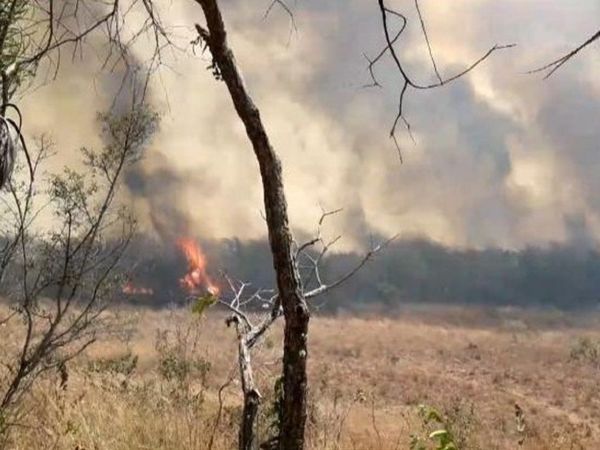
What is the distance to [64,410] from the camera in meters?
5.16

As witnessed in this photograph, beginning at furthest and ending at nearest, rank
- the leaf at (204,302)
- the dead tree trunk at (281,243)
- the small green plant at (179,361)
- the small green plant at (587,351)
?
the small green plant at (587,351) < the small green plant at (179,361) < the leaf at (204,302) < the dead tree trunk at (281,243)

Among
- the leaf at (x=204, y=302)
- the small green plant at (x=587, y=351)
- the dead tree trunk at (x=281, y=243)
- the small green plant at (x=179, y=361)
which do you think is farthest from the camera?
the small green plant at (x=587, y=351)

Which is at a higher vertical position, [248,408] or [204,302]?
[204,302]

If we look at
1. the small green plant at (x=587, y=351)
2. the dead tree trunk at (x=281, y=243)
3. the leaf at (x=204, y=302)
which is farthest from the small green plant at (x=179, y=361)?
the small green plant at (x=587, y=351)

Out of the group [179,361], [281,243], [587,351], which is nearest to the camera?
[281,243]

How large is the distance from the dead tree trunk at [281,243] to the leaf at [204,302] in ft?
2.03

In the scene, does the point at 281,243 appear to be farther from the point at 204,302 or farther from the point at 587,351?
the point at 587,351

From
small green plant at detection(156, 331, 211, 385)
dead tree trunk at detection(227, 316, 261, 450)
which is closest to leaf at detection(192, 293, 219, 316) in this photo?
dead tree trunk at detection(227, 316, 261, 450)

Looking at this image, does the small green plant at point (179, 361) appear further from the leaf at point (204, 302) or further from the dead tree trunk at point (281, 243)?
the dead tree trunk at point (281, 243)

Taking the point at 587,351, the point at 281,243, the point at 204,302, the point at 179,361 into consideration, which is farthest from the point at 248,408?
the point at 587,351

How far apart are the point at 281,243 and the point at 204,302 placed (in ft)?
2.34

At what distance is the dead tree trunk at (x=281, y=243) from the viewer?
271 centimetres

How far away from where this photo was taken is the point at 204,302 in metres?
3.31

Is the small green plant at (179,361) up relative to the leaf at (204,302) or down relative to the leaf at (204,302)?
down
